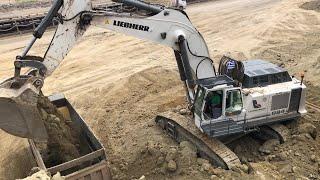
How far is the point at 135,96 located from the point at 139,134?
126 inches

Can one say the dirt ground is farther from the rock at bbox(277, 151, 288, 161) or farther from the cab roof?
the cab roof

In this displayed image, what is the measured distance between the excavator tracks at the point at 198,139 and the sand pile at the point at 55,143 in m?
2.80

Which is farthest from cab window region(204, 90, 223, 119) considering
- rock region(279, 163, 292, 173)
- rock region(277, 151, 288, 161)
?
rock region(279, 163, 292, 173)

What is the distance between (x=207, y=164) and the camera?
10758 millimetres

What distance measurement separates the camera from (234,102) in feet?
37.1

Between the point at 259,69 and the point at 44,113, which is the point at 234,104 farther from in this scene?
the point at 44,113

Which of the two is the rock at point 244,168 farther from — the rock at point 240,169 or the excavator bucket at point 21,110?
the excavator bucket at point 21,110

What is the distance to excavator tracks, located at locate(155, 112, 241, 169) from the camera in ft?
35.2

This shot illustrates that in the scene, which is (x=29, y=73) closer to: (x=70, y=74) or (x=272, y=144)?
(x=272, y=144)

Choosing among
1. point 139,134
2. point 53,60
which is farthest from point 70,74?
point 53,60

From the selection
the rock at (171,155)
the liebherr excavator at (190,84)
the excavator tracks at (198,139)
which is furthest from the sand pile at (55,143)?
the excavator tracks at (198,139)

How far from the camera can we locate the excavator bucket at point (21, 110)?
889 centimetres

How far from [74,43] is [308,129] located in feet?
21.3

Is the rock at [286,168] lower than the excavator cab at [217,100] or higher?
lower
